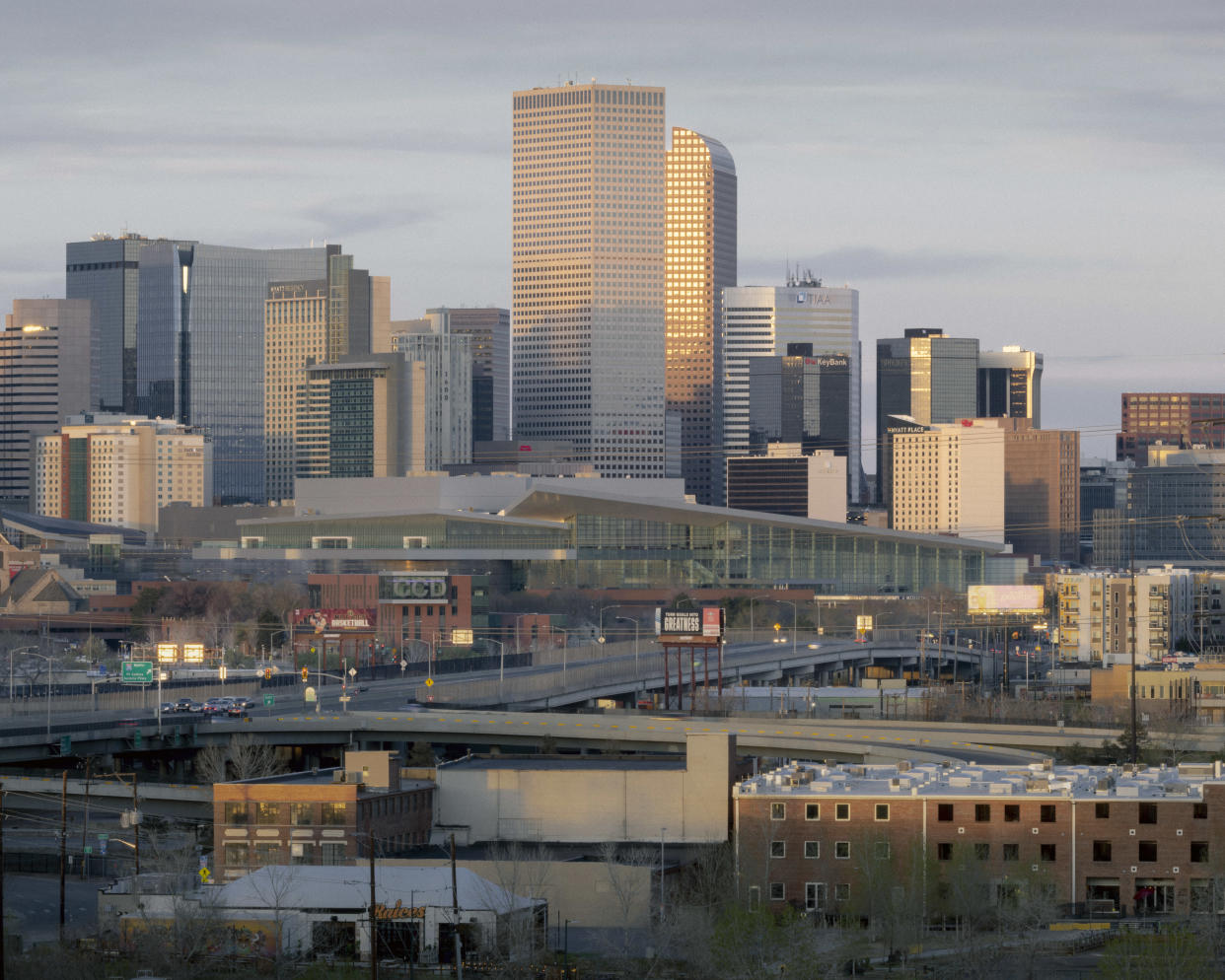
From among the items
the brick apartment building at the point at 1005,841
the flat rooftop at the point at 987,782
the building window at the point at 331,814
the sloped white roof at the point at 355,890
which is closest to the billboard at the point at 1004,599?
the flat rooftop at the point at 987,782

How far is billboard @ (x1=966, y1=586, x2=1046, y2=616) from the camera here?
183 meters

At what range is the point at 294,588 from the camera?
644 ft

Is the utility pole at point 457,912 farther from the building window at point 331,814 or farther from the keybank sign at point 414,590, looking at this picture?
the keybank sign at point 414,590

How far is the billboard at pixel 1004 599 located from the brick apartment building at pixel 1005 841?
368 ft

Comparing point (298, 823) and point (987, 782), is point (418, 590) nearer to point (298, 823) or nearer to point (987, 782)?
point (298, 823)

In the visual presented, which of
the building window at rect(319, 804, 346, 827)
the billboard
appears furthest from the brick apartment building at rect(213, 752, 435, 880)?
the billboard

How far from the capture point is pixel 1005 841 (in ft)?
231

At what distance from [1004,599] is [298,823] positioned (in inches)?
4705

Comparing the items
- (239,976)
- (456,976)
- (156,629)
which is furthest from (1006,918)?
(156,629)

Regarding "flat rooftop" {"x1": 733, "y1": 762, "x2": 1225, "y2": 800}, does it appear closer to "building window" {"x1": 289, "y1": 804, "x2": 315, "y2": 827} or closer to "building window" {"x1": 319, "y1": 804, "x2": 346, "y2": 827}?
"building window" {"x1": 319, "y1": 804, "x2": 346, "y2": 827}

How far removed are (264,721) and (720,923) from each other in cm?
5002

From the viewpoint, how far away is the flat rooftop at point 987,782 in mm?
71375

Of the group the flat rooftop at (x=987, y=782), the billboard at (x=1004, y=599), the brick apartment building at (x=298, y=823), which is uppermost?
the flat rooftop at (x=987, y=782)

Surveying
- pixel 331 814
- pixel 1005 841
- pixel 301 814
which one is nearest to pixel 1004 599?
pixel 1005 841
